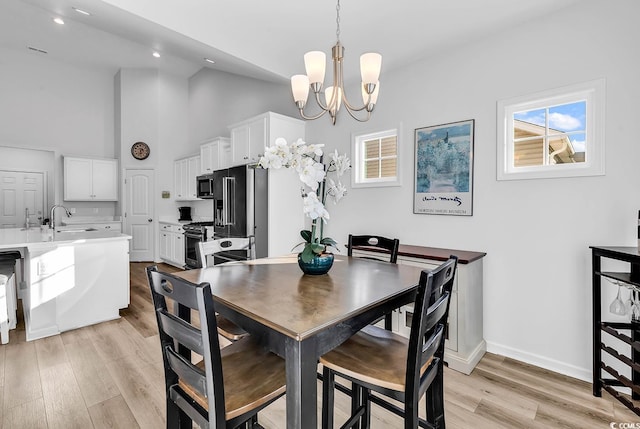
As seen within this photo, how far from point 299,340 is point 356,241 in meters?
1.52

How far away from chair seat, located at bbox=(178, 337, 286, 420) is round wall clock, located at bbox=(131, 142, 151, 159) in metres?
6.52

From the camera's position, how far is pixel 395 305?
52.1 inches

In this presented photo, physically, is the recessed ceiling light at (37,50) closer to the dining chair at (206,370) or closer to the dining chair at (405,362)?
the dining chair at (206,370)

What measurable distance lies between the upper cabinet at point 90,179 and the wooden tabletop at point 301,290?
20.5 ft

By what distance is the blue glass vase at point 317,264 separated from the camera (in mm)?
1625

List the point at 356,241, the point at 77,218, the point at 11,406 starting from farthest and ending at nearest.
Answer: the point at 77,218 < the point at 356,241 < the point at 11,406

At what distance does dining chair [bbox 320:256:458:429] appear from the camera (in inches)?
43.2

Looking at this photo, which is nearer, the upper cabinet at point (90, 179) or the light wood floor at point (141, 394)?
the light wood floor at point (141, 394)

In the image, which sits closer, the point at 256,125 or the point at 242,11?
the point at 242,11

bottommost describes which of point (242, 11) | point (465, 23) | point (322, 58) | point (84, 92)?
point (322, 58)

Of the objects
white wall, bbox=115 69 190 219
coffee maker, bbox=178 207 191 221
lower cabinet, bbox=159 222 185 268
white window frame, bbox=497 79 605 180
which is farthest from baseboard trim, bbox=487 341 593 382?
white wall, bbox=115 69 190 219

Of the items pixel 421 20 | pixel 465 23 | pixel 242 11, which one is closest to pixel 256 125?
pixel 242 11

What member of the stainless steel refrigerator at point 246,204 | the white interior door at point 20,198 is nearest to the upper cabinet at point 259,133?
the stainless steel refrigerator at point 246,204

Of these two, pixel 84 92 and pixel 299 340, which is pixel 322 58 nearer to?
pixel 299 340
